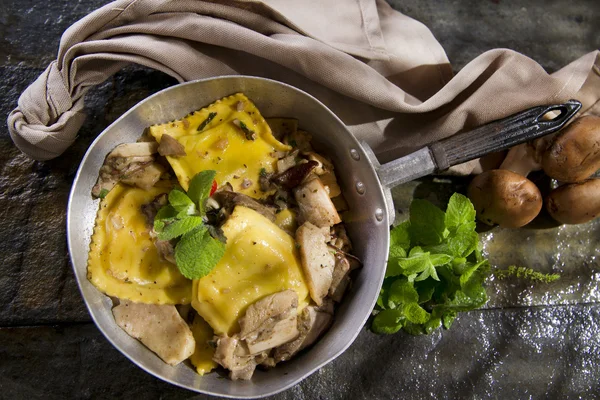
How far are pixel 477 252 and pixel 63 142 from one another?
6.02ft

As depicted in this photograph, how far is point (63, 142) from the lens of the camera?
2119 mm

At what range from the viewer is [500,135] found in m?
2.12

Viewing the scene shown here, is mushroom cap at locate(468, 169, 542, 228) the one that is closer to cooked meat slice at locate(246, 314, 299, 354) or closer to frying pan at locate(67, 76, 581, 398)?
frying pan at locate(67, 76, 581, 398)

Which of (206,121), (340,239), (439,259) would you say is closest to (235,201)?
(206,121)

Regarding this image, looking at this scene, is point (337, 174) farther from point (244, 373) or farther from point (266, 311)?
point (244, 373)

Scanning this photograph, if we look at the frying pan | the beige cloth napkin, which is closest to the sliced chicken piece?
the frying pan

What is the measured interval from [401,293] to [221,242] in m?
0.81

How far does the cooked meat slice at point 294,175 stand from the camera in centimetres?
201

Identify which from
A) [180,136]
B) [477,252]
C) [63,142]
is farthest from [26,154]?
[477,252]

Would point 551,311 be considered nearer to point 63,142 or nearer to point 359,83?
point 359,83

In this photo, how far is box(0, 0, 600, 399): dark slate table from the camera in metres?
2.09

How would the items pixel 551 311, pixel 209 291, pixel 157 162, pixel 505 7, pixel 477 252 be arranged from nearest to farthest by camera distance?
1. pixel 209 291
2. pixel 157 162
3. pixel 477 252
4. pixel 551 311
5. pixel 505 7

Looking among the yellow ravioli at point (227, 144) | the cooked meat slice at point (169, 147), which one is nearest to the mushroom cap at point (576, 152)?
the yellow ravioli at point (227, 144)

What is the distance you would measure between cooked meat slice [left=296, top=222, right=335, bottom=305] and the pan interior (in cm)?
15
